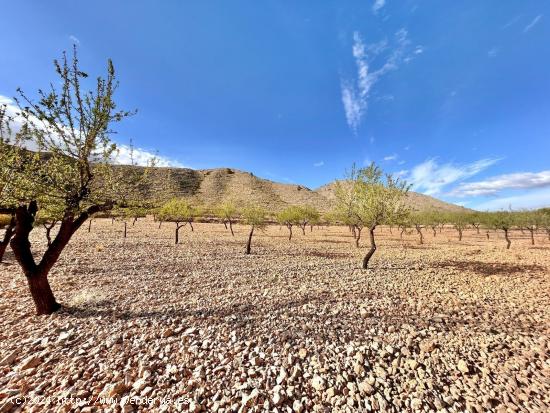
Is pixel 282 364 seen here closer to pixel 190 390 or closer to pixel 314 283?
pixel 190 390

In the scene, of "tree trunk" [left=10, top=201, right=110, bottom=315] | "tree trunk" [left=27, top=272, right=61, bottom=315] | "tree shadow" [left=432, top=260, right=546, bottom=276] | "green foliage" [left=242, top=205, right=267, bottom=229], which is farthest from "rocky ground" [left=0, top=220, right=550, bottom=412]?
"green foliage" [left=242, top=205, right=267, bottom=229]

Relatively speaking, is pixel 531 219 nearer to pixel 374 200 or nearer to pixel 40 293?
pixel 374 200

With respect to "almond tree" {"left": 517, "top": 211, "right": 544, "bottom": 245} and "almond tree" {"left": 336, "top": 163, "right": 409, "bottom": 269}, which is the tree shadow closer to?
"almond tree" {"left": 336, "top": 163, "right": 409, "bottom": 269}

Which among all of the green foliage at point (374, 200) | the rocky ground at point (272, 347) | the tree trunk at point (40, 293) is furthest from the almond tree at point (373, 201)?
the tree trunk at point (40, 293)

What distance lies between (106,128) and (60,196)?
3.03 meters

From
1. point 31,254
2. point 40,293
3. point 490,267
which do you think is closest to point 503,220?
→ point 490,267

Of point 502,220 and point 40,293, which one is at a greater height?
point 502,220

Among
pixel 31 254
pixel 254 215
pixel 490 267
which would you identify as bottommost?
pixel 490 267

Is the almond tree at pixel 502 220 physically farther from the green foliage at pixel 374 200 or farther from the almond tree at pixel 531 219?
the green foliage at pixel 374 200

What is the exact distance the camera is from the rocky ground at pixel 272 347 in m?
5.46

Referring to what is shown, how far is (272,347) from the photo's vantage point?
7.36 m

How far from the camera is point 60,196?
8.63 metres

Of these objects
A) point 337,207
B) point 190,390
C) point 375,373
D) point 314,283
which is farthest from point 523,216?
point 190,390

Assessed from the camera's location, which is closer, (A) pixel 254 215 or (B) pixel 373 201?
(B) pixel 373 201
